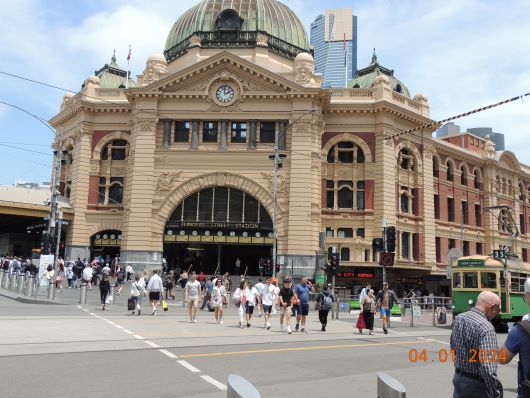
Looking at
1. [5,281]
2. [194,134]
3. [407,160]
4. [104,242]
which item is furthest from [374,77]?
[5,281]

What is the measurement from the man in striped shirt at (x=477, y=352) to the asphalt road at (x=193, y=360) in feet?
12.8

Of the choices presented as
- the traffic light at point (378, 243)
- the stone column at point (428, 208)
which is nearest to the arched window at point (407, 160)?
the stone column at point (428, 208)

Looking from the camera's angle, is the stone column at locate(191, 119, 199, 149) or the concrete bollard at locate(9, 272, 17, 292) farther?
the stone column at locate(191, 119, 199, 149)

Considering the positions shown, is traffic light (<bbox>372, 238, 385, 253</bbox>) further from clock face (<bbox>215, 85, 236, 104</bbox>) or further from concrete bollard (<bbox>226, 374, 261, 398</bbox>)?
clock face (<bbox>215, 85, 236, 104</bbox>)

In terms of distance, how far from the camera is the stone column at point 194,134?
44094 mm

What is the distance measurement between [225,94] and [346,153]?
Result: 11456 mm

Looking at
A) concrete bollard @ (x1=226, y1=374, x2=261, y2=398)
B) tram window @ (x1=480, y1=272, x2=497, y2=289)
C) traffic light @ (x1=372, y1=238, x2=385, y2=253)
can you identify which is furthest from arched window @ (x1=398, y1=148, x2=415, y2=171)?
concrete bollard @ (x1=226, y1=374, x2=261, y2=398)

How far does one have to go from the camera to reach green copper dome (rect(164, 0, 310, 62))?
163 ft

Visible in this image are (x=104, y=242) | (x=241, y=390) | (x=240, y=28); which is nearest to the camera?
(x=241, y=390)

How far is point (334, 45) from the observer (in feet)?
482

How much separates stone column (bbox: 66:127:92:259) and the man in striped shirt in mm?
44250

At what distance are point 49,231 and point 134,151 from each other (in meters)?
17.7

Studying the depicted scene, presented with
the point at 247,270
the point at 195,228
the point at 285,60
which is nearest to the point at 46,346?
the point at 195,228

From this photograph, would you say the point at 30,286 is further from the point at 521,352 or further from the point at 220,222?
the point at 521,352
